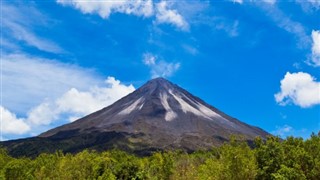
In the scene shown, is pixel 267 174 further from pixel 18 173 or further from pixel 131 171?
pixel 131 171

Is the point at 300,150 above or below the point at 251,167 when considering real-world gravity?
above

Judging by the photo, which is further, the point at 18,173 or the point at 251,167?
the point at 18,173

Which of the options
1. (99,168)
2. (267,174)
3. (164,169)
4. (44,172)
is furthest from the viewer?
(99,168)

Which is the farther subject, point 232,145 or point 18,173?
point 18,173

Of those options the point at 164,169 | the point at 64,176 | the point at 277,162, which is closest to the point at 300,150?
the point at 277,162

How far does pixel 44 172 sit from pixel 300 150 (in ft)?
128

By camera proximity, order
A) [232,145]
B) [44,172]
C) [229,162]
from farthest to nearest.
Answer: [44,172] < [232,145] < [229,162]

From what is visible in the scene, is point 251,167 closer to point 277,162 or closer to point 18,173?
point 277,162

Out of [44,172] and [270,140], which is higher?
[270,140]

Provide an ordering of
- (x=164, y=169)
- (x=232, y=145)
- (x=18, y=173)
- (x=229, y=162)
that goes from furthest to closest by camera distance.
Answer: (x=164, y=169)
(x=18, y=173)
(x=232, y=145)
(x=229, y=162)

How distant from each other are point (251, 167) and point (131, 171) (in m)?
43.1

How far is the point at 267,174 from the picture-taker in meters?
42.8

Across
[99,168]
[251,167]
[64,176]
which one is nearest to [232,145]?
[251,167]

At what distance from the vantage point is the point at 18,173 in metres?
53.0
